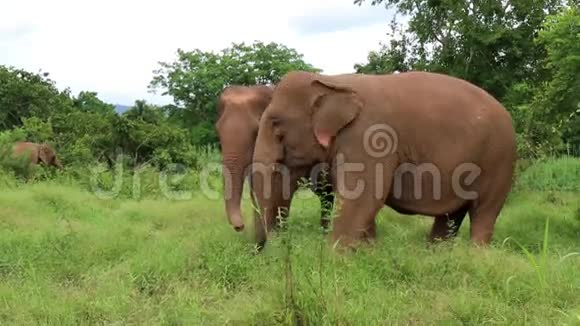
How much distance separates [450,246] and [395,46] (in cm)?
1358

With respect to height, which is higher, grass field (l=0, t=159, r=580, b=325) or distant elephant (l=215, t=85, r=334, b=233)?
distant elephant (l=215, t=85, r=334, b=233)

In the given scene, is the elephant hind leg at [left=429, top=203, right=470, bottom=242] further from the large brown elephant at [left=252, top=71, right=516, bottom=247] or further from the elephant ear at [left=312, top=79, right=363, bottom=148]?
the elephant ear at [left=312, top=79, right=363, bottom=148]

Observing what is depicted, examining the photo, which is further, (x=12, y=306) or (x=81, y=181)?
(x=81, y=181)

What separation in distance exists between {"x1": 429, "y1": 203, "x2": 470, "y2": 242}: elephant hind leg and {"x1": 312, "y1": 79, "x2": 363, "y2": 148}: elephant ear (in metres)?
1.40

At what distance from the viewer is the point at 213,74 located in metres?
29.8

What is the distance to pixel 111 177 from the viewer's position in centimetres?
1292

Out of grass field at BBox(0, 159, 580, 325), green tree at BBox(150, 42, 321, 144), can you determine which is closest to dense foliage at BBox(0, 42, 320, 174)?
green tree at BBox(150, 42, 321, 144)

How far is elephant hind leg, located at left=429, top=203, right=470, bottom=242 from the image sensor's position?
6480 mm

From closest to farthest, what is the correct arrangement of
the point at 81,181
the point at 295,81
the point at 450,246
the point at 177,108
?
the point at 450,246 → the point at 295,81 → the point at 81,181 → the point at 177,108

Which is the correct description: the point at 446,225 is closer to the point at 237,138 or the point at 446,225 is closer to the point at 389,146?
the point at 389,146

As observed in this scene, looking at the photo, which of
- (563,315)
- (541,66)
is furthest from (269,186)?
(541,66)

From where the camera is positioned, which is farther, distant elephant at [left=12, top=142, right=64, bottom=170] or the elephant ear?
distant elephant at [left=12, top=142, right=64, bottom=170]

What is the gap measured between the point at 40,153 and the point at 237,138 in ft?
32.4

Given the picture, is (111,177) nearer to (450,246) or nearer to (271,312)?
(450,246)
